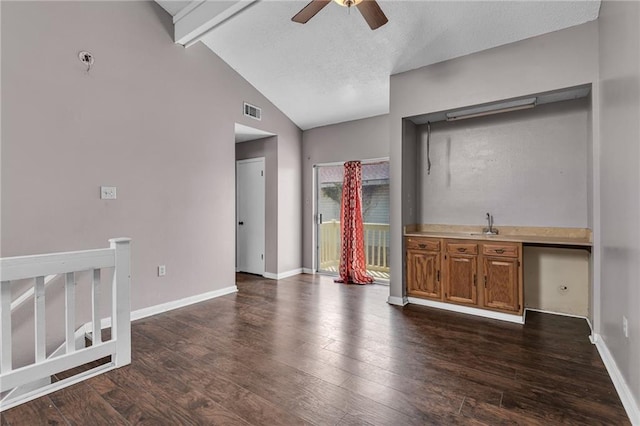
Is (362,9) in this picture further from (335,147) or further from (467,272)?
(335,147)

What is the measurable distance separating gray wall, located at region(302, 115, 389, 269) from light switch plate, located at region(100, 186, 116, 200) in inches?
126

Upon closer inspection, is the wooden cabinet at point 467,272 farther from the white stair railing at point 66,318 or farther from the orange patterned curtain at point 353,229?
the white stair railing at point 66,318

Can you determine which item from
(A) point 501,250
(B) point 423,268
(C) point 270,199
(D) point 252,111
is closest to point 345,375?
(B) point 423,268

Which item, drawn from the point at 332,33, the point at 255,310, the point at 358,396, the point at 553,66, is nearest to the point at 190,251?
the point at 255,310

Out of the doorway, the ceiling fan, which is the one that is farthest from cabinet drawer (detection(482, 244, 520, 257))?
the ceiling fan

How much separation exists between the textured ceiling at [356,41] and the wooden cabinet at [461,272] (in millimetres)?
2185

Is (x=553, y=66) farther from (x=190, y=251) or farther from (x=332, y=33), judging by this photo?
(x=190, y=251)

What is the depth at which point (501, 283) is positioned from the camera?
340cm

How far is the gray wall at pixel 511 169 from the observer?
3.44 m

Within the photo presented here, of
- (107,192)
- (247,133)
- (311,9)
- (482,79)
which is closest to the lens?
(311,9)

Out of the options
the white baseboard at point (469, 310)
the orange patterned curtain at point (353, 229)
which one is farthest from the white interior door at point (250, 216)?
the white baseboard at point (469, 310)

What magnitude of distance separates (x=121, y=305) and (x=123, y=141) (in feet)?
6.07

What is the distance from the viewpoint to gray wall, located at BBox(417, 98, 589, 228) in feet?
11.3

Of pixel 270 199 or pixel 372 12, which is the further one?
pixel 270 199
